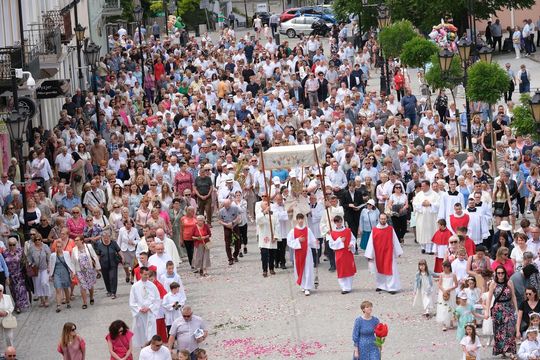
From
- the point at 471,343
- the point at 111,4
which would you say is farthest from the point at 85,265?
the point at 111,4

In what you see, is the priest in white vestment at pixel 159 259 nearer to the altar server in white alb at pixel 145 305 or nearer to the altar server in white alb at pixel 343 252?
the altar server in white alb at pixel 145 305

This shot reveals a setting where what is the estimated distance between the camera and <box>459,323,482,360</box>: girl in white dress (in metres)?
24.0

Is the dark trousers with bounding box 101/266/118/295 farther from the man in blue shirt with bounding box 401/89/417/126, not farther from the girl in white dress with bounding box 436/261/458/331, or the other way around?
the man in blue shirt with bounding box 401/89/417/126

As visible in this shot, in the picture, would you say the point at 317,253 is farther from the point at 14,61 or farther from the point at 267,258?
the point at 14,61

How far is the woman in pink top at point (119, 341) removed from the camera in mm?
23688

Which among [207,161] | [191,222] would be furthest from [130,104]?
[191,222]

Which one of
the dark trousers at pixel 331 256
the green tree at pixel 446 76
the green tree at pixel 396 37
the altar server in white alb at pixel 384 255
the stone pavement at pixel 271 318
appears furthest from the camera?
the green tree at pixel 396 37

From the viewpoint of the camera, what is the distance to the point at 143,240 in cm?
2980

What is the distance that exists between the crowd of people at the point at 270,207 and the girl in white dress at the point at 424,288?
4cm

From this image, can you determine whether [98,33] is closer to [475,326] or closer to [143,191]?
[143,191]

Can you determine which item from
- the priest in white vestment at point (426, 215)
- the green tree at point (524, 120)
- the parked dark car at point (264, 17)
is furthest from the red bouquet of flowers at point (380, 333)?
the parked dark car at point (264, 17)

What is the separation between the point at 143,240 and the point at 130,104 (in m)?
19.8

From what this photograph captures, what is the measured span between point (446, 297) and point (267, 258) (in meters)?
5.39

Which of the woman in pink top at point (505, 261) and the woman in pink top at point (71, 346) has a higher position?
the woman in pink top at point (505, 261)
